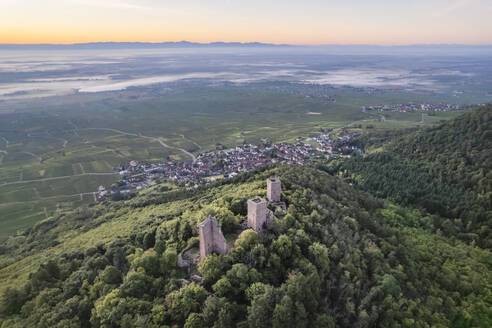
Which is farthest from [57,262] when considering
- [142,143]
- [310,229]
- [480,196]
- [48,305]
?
[142,143]

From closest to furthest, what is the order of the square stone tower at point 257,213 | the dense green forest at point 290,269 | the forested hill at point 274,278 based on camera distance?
the forested hill at point 274,278
the dense green forest at point 290,269
the square stone tower at point 257,213

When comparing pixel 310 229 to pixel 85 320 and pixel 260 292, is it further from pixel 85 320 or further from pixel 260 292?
pixel 85 320

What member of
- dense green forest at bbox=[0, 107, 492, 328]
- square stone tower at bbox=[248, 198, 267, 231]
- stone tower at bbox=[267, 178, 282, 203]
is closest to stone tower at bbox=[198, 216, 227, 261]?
dense green forest at bbox=[0, 107, 492, 328]

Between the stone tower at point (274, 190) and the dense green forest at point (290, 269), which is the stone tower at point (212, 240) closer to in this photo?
the dense green forest at point (290, 269)

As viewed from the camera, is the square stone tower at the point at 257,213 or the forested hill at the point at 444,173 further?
the forested hill at the point at 444,173

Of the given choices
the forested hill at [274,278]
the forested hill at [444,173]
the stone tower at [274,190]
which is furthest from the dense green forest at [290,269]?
the stone tower at [274,190]

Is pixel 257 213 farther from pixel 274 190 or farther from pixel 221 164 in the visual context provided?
pixel 221 164

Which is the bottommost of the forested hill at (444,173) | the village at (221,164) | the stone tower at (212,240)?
the village at (221,164)
